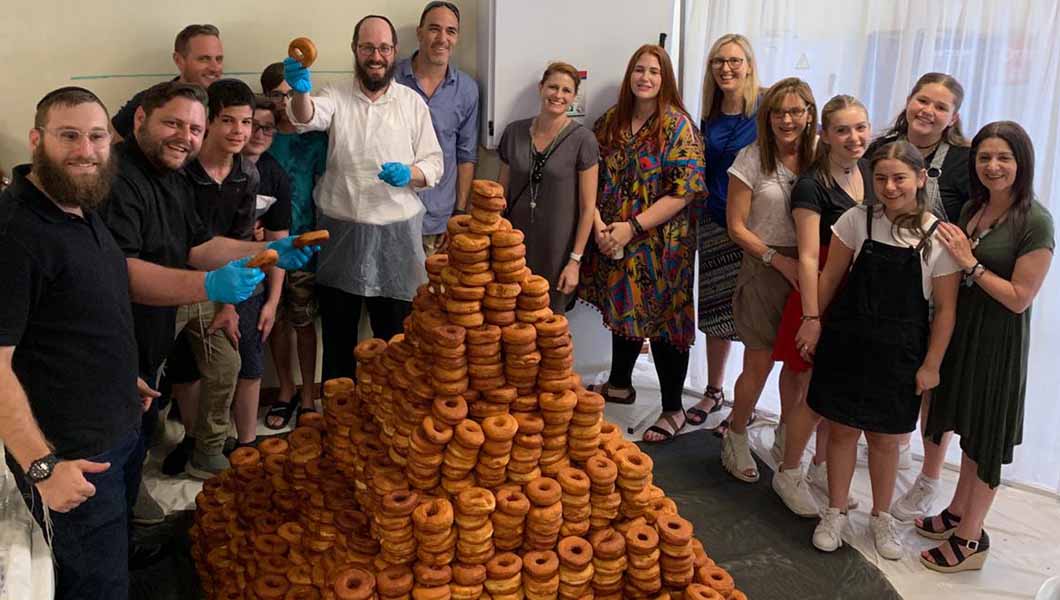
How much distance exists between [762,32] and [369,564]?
2.97 meters

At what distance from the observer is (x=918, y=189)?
266 cm

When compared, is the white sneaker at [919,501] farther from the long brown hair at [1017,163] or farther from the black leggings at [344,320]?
the black leggings at [344,320]

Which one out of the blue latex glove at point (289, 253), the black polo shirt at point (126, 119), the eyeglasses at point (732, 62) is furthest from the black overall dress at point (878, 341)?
the black polo shirt at point (126, 119)

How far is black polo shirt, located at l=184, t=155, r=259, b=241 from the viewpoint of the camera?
2.78 meters

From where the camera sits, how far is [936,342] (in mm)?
2697

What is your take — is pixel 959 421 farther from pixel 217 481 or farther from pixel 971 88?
pixel 217 481

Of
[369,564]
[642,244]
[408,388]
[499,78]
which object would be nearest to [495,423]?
[408,388]

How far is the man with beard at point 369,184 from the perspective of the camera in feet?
10.8

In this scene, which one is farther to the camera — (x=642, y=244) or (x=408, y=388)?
(x=642, y=244)

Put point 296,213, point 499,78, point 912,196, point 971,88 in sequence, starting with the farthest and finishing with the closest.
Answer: point 499,78 → point 296,213 → point 971,88 → point 912,196

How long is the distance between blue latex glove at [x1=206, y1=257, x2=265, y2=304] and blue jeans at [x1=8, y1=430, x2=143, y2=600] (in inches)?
16.5

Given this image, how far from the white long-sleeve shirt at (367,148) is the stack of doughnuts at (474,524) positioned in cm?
156

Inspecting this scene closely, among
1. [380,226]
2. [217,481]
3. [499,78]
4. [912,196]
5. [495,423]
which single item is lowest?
[217,481]

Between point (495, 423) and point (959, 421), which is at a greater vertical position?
point (495, 423)
